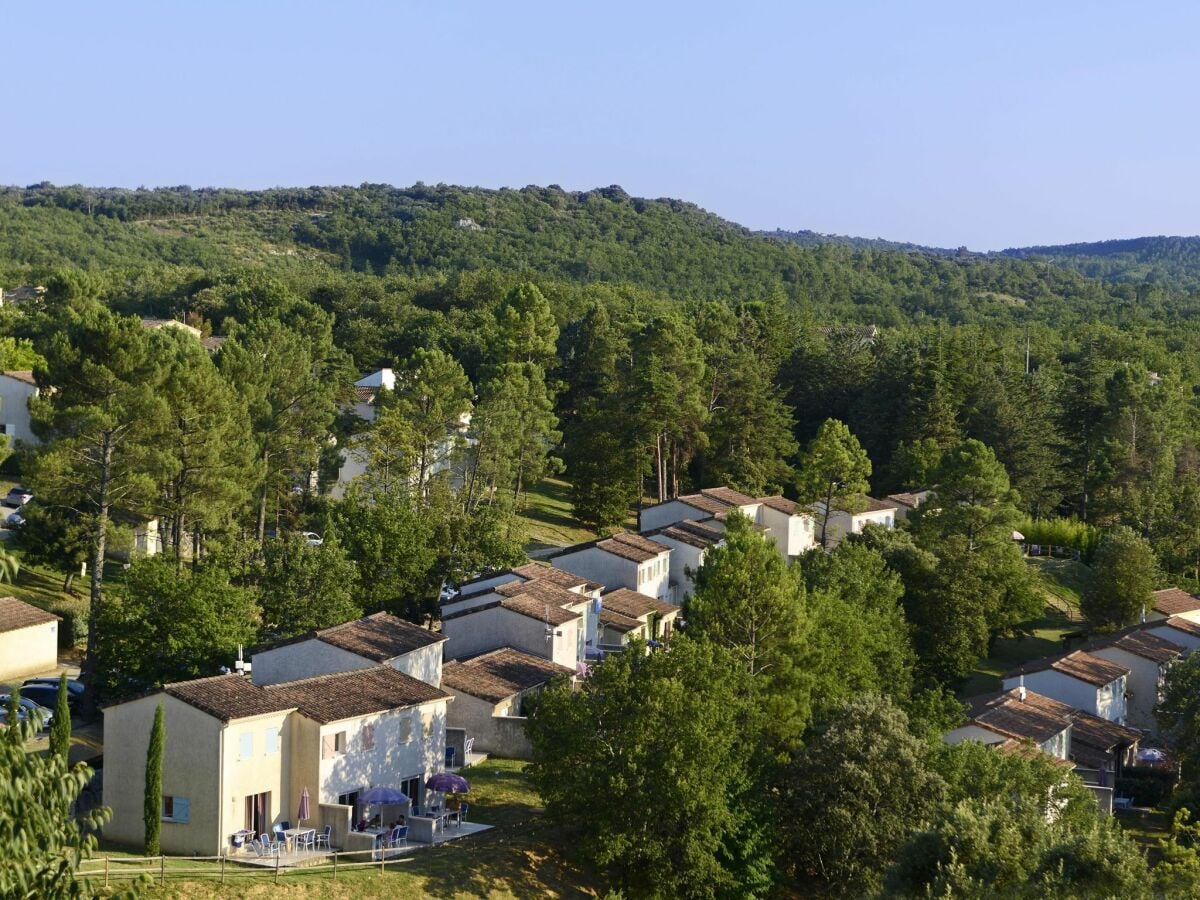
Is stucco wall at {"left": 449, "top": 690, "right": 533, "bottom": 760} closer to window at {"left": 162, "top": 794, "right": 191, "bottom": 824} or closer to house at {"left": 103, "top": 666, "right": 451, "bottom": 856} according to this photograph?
house at {"left": 103, "top": 666, "right": 451, "bottom": 856}

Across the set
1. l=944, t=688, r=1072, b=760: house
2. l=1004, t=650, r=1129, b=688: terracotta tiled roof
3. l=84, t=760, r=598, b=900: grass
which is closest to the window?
l=84, t=760, r=598, b=900: grass

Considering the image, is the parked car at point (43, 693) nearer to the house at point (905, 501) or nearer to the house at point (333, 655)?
the house at point (333, 655)

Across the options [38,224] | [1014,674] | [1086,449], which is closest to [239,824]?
[1014,674]

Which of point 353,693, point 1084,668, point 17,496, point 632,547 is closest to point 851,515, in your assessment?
point 632,547

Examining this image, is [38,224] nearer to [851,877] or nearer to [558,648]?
[558,648]

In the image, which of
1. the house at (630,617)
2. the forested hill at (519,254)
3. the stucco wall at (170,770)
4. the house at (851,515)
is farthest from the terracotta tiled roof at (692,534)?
the forested hill at (519,254)

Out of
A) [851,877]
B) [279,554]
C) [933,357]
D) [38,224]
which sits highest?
[38,224]

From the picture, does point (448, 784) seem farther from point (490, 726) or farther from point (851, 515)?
point (851, 515)
